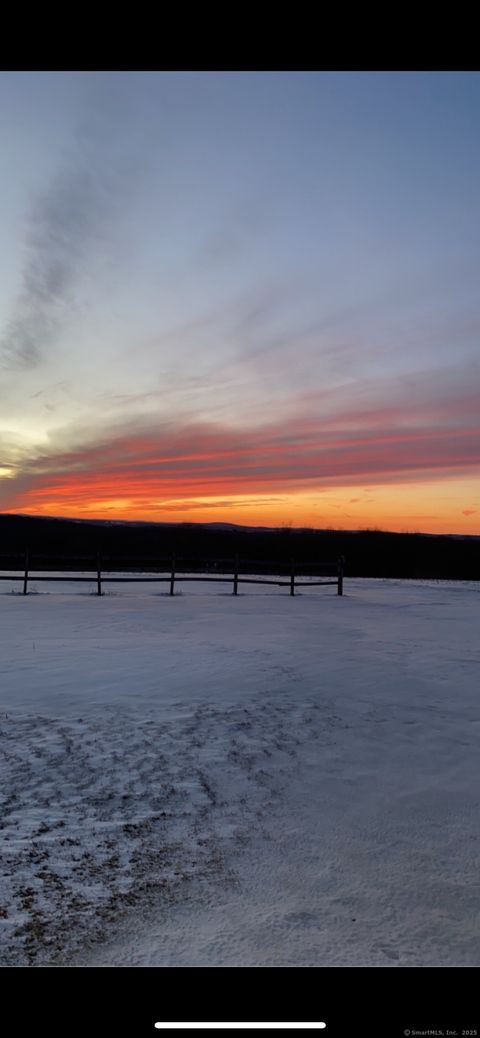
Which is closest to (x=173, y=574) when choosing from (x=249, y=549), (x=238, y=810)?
(x=238, y=810)

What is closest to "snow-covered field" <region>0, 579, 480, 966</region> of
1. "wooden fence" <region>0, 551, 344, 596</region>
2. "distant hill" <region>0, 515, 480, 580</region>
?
"wooden fence" <region>0, 551, 344, 596</region>

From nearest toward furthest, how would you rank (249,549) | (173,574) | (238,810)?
1. (238,810)
2. (173,574)
3. (249,549)

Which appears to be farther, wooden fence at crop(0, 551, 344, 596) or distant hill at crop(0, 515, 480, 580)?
distant hill at crop(0, 515, 480, 580)

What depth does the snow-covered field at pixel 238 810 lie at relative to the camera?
2616mm

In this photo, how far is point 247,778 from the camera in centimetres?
447

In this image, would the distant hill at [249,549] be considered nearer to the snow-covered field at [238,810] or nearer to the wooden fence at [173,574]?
the wooden fence at [173,574]

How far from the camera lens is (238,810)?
3908mm

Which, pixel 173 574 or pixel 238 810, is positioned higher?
pixel 173 574

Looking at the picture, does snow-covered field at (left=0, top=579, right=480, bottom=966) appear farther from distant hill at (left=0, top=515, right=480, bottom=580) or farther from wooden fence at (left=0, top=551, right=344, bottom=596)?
distant hill at (left=0, top=515, right=480, bottom=580)

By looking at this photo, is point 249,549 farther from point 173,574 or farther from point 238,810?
point 238,810

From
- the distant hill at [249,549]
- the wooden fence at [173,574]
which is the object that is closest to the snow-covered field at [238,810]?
the wooden fence at [173,574]

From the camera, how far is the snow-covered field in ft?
8.58
